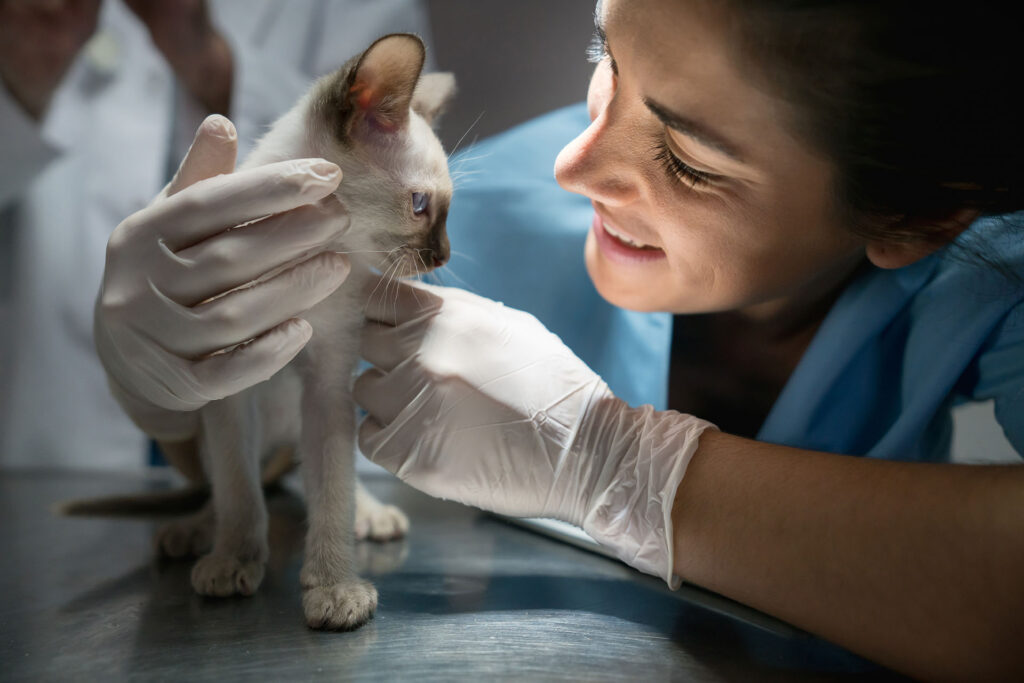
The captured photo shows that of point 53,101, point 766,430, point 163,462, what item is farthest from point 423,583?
point 53,101

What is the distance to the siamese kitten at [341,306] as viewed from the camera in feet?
2.75

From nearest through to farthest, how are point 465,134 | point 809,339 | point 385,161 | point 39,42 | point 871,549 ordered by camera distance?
point 871,549 → point 385,161 → point 465,134 → point 809,339 → point 39,42

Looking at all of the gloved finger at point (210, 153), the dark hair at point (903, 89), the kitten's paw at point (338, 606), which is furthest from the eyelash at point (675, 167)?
the kitten's paw at point (338, 606)

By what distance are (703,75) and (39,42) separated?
1.80 metres

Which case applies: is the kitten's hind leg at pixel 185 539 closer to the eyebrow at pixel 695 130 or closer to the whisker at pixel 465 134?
the whisker at pixel 465 134

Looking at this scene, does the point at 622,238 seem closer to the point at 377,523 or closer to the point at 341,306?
the point at 341,306

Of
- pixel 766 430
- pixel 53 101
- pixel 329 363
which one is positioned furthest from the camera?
pixel 53 101

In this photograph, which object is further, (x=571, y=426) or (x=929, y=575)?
(x=571, y=426)

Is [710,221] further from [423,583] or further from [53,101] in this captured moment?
[53,101]

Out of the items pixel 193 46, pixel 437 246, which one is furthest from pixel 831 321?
pixel 193 46

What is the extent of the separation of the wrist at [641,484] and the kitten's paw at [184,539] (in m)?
0.59

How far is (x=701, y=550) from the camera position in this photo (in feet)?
2.78

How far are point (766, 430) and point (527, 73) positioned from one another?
71cm

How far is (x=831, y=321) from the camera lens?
1090mm
